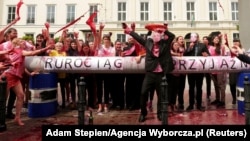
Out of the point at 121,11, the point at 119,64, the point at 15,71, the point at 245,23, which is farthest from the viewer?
the point at 121,11

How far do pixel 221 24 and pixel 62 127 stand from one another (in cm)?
3980

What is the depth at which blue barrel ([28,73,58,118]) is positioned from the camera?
7066 mm

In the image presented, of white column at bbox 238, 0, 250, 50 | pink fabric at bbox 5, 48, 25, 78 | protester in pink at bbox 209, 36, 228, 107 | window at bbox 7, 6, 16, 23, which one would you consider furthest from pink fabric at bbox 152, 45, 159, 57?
window at bbox 7, 6, 16, 23

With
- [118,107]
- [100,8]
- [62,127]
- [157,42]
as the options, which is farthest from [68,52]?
[100,8]

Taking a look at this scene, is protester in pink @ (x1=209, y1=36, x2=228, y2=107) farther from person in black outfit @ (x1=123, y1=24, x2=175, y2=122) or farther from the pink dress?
the pink dress

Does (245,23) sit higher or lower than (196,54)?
higher

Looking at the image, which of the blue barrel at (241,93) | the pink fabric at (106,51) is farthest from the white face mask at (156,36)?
the blue barrel at (241,93)

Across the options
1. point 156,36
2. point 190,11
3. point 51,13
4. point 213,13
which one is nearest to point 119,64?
point 156,36

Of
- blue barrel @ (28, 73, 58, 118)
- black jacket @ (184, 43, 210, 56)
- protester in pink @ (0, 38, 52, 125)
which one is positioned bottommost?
blue barrel @ (28, 73, 58, 118)

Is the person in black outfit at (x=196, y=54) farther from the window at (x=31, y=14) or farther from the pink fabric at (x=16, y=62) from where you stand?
the window at (x=31, y=14)

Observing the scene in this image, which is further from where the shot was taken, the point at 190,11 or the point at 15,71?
the point at 190,11

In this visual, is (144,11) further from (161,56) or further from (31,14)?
(161,56)

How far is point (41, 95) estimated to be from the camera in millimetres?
7113

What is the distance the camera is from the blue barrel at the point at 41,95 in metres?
7.07
